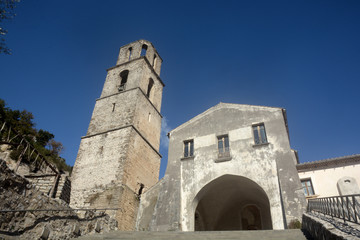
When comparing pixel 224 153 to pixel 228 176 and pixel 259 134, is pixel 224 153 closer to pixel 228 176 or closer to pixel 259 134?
pixel 228 176

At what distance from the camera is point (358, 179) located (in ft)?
38.1

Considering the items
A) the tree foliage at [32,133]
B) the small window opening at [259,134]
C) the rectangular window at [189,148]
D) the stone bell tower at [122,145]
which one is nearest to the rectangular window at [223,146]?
the small window opening at [259,134]

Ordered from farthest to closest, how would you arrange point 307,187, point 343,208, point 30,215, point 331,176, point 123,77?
1. point 123,77
2. point 307,187
3. point 331,176
4. point 30,215
5. point 343,208

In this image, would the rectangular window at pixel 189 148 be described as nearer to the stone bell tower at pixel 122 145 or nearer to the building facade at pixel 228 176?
the building facade at pixel 228 176

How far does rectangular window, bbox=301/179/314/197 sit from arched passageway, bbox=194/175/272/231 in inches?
103

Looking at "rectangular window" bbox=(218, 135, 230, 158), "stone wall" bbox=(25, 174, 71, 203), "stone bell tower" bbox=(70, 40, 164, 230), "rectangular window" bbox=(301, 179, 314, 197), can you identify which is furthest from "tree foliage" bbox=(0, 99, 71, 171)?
"rectangular window" bbox=(301, 179, 314, 197)

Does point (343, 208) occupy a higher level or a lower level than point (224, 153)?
lower

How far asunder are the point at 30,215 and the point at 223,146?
10.1 m

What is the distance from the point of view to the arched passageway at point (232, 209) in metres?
14.9

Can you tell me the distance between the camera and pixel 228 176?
13.6m

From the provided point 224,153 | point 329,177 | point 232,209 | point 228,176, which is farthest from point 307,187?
point 232,209

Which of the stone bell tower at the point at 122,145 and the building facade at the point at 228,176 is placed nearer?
the building facade at the point at 228,176

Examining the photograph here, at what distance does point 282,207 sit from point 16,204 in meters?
10.4

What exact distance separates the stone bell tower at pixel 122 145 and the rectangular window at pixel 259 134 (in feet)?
28.9
